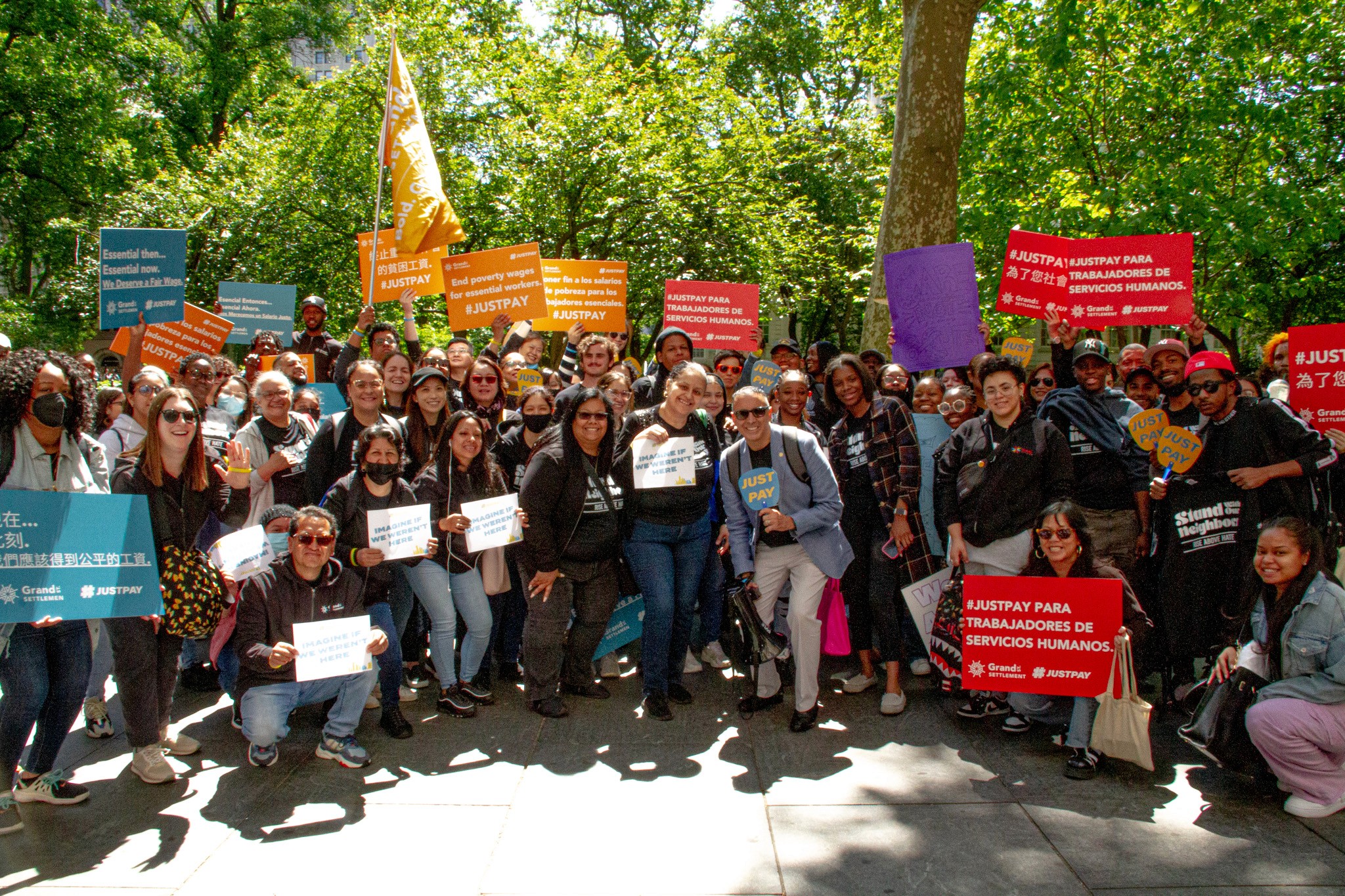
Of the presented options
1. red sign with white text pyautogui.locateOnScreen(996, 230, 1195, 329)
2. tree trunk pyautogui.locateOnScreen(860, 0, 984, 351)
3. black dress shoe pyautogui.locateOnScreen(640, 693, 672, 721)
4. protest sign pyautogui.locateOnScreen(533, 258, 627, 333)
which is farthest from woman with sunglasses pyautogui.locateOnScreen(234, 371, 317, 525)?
tree trunk pyautogui.locateOnScreen(860, 0, 984, 351)

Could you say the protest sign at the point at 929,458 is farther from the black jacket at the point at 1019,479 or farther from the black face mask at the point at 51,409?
the black face mask at the point at 51,409

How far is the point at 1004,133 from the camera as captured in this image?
1623cm

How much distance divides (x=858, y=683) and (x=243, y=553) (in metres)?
3.61

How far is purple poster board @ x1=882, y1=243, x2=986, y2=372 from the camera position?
6852 mm

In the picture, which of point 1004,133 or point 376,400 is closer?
point 376,400

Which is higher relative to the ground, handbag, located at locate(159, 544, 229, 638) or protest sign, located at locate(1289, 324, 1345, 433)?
protest sign, located at locate(1289, 324, 1345, 433)

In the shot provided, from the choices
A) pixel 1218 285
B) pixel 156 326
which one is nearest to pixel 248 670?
pixel 156 326

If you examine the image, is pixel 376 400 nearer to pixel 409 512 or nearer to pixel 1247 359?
pixel 409 512

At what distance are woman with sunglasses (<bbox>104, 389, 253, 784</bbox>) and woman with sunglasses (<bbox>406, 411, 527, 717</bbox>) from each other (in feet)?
3.89

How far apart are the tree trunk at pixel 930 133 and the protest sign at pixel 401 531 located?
18.7 feet

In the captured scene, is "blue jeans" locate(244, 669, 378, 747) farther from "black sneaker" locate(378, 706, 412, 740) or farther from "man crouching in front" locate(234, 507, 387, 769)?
"black sneaker" locate(378, 706, 412, 740)

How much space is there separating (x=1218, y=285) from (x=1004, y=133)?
635 cm

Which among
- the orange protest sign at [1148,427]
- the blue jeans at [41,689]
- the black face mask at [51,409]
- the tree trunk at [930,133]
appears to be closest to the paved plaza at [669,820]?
the blue jeans at [41,689]

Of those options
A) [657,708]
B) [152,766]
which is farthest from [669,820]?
[152,766]
